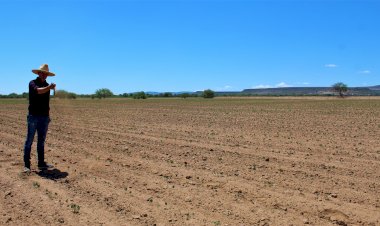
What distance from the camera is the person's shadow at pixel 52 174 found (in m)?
7.44

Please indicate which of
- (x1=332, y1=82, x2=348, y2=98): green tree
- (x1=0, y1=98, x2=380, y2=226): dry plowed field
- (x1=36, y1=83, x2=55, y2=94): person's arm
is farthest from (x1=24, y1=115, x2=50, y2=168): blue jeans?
(x1=332, y1=82, x2=348, y2=98): green tree

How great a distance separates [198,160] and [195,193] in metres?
2.66

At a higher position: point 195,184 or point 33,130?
point 33,130

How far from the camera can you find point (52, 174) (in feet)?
25.2

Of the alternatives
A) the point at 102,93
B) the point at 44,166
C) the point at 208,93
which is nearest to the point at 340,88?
the point at 208,93

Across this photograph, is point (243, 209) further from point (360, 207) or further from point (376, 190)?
point (376, 190)

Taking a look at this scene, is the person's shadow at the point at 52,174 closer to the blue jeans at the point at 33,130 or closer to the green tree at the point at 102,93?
the blue jeans at the point at 33,130

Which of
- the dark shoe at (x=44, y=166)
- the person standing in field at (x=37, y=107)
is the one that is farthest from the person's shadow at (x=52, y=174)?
the person standing in field at (x=37, y=107)

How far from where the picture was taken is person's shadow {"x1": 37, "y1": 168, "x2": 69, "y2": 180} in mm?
7444

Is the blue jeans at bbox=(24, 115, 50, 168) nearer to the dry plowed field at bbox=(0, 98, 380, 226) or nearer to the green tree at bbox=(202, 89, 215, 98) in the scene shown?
the dry plowed field at bbox=(0, 98, 380, 226)

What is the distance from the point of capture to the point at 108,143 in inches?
462

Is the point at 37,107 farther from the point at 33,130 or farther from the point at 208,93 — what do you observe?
the point at 208,93

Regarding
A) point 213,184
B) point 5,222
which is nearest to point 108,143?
point 213,184

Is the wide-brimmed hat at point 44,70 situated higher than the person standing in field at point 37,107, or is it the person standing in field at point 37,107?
the wide-brimmed hat at point 44,70
